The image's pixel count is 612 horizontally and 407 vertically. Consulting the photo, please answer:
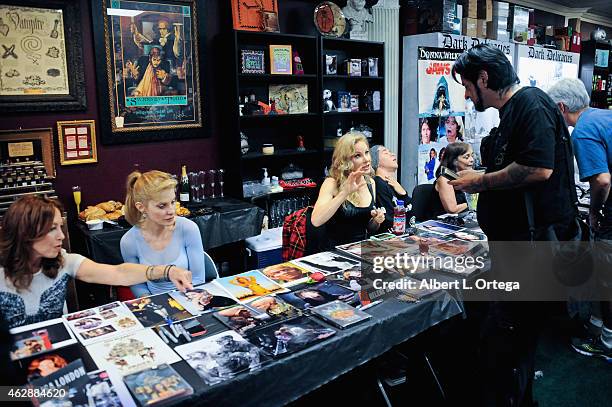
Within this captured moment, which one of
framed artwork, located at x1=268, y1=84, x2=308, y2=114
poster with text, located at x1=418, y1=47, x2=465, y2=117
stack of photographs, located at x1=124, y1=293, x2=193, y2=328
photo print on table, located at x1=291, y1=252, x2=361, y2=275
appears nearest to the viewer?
stack of photographs, located at x1=124, y1=293, x2=193, y2=328

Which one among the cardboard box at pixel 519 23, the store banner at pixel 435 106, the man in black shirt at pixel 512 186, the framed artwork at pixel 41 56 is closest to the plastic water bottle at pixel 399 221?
the man in black shirt at pixel 512 186

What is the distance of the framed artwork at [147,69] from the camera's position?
154 inches

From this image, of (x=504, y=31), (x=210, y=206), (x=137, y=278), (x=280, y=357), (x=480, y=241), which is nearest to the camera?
(x=280, y=357)

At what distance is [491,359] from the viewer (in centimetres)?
219

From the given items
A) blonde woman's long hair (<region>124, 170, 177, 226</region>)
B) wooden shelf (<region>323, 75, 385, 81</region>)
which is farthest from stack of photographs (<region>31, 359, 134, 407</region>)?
wooden shelf (<region>323, 75, 385, 81</region>)

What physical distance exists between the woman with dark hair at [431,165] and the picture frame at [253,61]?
2.30 metres

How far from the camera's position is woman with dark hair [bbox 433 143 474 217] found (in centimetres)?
367

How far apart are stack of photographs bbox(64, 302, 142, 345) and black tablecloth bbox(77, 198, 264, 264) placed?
1555 millimetres

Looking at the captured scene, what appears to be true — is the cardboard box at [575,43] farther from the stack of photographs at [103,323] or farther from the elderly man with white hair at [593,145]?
the stack of photographs at [103,323]

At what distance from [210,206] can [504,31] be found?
4954 millimetres

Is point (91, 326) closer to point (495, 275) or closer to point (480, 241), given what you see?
point (495, 275)

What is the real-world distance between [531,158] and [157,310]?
1.62m

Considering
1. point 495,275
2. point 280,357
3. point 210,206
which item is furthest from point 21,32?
point 495,275

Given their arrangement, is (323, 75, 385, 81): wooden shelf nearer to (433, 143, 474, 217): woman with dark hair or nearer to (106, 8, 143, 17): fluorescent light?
(433, 143, 474, 217): woman with dark hair
